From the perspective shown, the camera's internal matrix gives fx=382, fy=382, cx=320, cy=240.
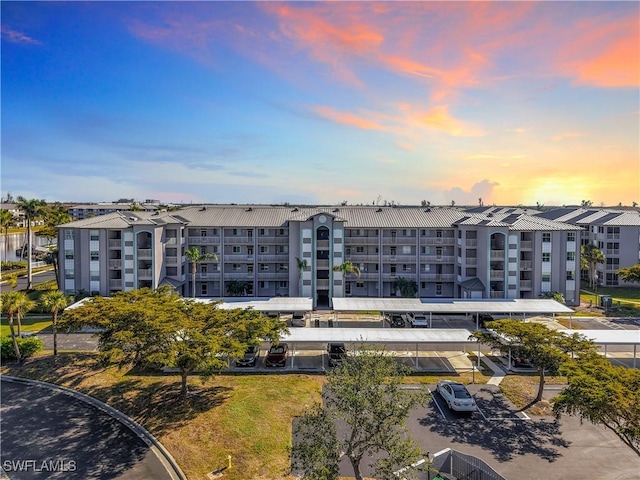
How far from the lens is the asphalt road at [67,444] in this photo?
1994 cm

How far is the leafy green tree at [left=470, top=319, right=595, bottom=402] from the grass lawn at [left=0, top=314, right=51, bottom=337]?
47.3 metres

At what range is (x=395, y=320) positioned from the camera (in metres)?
46.4

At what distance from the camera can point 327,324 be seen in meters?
45.6

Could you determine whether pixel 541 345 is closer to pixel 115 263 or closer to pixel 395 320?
pixel 395 320

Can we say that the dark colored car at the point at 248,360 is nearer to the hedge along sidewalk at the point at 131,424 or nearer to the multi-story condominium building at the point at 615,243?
the hedge along sidewalk at the point at 131,424

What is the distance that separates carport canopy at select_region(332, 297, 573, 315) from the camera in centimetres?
4184

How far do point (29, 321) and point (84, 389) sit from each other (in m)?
24.7

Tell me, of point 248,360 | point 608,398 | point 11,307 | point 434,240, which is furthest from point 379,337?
point 11,307

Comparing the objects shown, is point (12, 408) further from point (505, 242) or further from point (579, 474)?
point (505, 242)

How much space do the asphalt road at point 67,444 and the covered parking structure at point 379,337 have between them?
13.2 metres

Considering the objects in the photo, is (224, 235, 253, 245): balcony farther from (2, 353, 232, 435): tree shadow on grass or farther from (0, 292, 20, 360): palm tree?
(0, 292, 20, 360): palm tree

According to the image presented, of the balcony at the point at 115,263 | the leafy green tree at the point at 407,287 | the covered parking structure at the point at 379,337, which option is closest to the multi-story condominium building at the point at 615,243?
the leafy green tree at the point at 407,287

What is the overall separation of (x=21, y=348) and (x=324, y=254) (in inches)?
1392

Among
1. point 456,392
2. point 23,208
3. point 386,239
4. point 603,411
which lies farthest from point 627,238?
point 23,208
